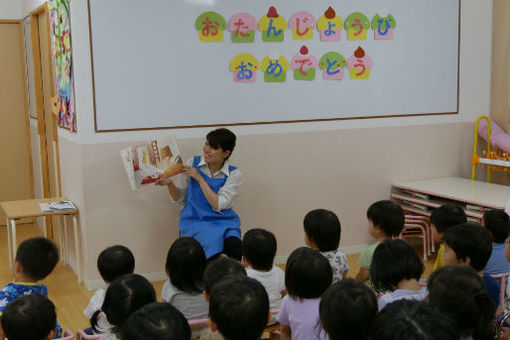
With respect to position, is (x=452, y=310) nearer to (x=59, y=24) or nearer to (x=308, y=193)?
(x=308, y=193)

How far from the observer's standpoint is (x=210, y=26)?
4.13 metres

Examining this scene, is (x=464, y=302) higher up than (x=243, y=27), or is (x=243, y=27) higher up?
(x=243, y=27)

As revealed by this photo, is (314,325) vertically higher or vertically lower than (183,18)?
lower

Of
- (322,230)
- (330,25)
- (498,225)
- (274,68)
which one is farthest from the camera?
(330,25)

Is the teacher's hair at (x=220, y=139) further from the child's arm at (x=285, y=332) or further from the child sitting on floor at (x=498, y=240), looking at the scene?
the child's arm at (x=285, y=332)

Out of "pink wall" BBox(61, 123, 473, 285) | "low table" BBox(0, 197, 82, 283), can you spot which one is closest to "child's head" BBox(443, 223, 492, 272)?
"pink wall" BBox(61, 123, 473, 285)

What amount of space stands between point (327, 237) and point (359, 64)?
221 centimetres

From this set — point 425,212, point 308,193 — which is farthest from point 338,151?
point 425,212

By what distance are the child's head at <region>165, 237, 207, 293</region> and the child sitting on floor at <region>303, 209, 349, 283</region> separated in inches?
24.2

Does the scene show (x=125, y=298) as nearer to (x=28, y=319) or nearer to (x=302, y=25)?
(x=28, y=319)

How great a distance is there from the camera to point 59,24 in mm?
4211

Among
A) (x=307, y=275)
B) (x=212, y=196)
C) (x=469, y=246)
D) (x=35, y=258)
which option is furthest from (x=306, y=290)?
(x=212, y=196)

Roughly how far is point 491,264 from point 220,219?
1.66 metres

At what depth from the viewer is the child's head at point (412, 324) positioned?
143 centimetres
